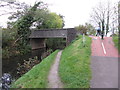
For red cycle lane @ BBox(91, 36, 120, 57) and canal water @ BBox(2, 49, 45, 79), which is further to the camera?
red cycle lane @ BBox(91, 36, 120, 57)

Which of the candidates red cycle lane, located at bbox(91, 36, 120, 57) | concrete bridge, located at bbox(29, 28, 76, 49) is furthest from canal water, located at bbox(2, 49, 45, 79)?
concrete bridge, located at bbox(29, 28, 76, 49)

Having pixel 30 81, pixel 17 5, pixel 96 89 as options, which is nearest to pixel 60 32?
pixel 17 5

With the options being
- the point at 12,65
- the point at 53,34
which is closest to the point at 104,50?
the point at 12,65

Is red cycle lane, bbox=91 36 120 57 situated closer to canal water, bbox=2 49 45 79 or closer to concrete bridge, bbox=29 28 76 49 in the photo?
canal water, bbox=2 49 45 79

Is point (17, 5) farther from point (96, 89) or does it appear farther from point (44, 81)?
point (96, 89)

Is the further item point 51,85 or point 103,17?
point 103,17

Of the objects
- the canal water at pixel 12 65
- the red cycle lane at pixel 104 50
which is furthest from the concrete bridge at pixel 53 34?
the red cycle lane at pixel 104 50

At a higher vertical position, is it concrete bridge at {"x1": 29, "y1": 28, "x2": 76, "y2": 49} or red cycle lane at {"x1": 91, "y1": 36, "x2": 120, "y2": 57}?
concrete bridge at {"x1": 29, "y1": 28, "x2": 76, "y2": 49}

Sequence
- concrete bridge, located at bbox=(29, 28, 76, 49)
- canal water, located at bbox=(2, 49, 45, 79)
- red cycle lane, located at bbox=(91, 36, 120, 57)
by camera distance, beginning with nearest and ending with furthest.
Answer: canal water, located at bbox=(2, 49, 45, 79), red cycle lane, located at bbox=(91, 36, 120, 57), concrete bridge, located at bbox=(29, 28, 76, 49)

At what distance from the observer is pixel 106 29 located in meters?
42.8

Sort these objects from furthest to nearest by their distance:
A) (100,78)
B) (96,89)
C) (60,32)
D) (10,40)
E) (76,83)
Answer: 1. (60,32)
2. (10,40)
3. (100,78)
4. (76,83)
5. (96,89)

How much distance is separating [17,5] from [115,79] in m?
9.22

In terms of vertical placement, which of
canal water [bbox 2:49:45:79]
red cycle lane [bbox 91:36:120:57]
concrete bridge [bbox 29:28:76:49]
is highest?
concrete bridge [bbox 29:28:76:49]

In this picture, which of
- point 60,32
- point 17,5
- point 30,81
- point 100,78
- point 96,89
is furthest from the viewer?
point 60,32
